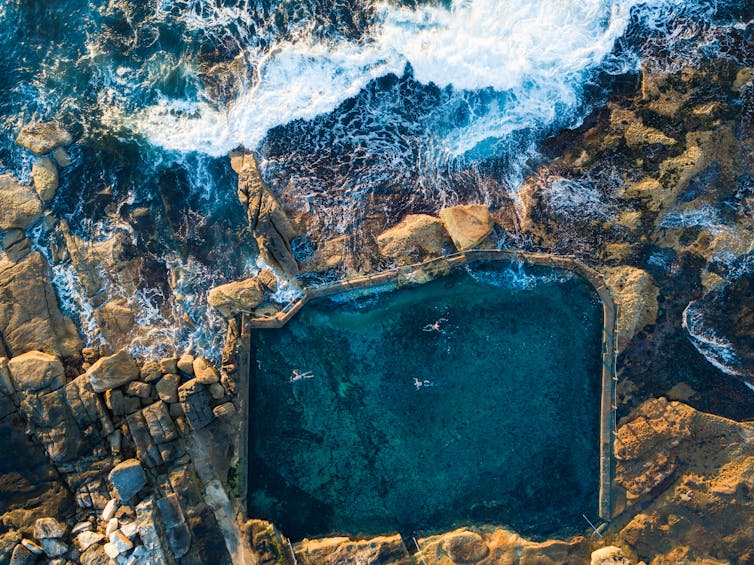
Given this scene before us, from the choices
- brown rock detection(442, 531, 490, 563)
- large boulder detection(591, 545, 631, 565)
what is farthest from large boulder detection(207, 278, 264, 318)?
large boulder detection(591, 545, 631, 565)

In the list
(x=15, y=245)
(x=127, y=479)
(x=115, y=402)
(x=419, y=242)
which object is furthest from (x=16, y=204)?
(x=419, y=242)

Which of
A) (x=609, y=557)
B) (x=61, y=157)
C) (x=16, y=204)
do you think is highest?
(x=61, y=157)

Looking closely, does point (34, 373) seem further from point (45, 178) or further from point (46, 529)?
point (45, 178)

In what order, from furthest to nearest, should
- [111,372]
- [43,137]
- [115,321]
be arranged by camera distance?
[43,137] < [115,321] < [111,372]

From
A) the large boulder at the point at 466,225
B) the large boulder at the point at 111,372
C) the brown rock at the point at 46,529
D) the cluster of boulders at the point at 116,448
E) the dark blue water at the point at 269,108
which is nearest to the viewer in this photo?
the brown rock at the point at 46,529

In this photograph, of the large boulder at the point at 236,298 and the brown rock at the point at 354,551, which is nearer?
the brown rock at the point at 354,551

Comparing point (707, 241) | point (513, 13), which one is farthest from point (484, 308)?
point (513, 13)

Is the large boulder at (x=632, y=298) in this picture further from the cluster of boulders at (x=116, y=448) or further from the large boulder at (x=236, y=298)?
the cluster of boulders at (x=116, y=448)

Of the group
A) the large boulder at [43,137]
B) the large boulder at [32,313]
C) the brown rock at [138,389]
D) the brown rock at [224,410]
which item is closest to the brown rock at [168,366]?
the brown rock at [138,389]
